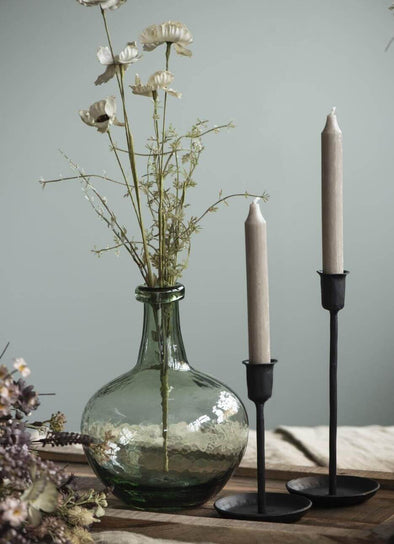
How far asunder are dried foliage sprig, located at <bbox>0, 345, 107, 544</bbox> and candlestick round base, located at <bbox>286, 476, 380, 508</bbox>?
0.29 metres

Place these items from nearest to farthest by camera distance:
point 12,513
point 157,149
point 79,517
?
Result: point 12,513 → point 79,517 → point 157,149

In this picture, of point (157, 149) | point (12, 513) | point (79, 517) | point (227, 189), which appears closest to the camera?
point (12, 513)

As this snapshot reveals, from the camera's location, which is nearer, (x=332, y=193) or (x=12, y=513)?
(x=12, y=513)

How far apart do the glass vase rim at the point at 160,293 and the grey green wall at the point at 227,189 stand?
85.2 inches

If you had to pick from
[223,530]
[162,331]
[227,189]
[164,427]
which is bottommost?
[223,530]

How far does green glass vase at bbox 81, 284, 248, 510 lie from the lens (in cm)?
100

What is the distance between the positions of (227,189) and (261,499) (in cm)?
230

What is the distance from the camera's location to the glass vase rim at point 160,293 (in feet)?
3.28

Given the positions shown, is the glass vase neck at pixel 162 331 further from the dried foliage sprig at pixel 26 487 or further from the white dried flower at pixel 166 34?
the white dried flower at pixel 166 34

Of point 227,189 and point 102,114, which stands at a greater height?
point 227,189

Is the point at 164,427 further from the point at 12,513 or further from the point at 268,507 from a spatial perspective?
the point at 12,513

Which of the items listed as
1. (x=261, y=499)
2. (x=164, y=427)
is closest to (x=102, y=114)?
(x=164, y=427)

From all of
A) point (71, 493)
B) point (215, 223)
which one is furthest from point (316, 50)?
point (71, 493)

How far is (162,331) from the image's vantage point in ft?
3.36
